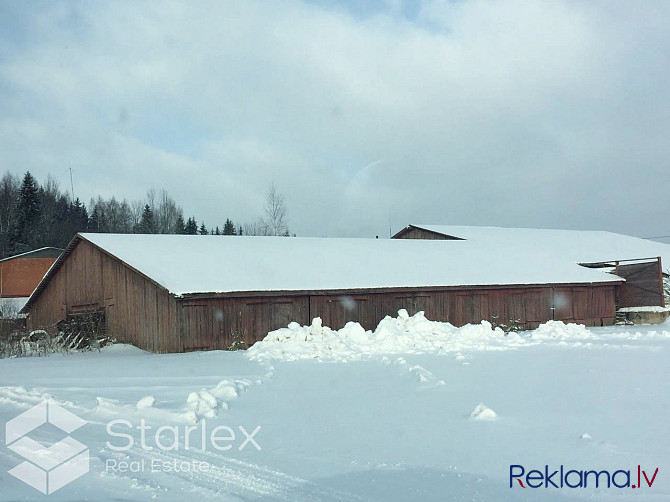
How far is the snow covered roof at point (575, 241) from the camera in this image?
39.3 metres

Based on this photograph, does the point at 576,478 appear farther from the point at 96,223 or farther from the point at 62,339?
the point at 96,223

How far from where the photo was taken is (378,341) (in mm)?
17188

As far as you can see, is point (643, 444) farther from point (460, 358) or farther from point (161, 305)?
point (161, 305)

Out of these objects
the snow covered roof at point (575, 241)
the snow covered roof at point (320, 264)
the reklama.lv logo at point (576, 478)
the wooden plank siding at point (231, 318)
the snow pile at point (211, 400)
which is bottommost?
the reklama.lv logo at point (576, 478)

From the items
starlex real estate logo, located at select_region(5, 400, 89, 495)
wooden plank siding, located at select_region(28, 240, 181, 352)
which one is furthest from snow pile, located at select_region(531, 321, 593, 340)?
starlex real estate logo, located at select_region(5, 400, 89, 495)

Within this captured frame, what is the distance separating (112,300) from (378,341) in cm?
1070

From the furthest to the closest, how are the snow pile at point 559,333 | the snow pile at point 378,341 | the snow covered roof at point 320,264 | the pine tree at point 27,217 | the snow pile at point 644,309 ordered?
the pine tree at point 27,217 < the snow pile at point 644,309 < the snow covered roof at point 320,264 < the snow pile at point 559,333 < the snow pile at point 378,341

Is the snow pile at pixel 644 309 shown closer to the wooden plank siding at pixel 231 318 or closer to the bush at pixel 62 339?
the wooden plank siding at pixel 231 318

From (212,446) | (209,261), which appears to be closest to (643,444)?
(212,446)

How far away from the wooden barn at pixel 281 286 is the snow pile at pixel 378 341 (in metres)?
2.76

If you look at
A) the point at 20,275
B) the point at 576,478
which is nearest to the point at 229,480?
the point at 576,478

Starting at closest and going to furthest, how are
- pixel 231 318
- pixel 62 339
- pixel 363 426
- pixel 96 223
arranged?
1. pixel 363 426
2. pixel 231 318
3. pixel 62 339
4. pixel 96 223

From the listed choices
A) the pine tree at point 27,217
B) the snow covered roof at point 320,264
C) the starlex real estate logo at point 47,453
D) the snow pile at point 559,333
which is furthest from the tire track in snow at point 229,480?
the pine tree at point 27,217

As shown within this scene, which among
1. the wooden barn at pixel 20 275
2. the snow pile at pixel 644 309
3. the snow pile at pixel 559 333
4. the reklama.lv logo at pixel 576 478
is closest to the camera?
the reklama.lv logo at pixel 576 478
